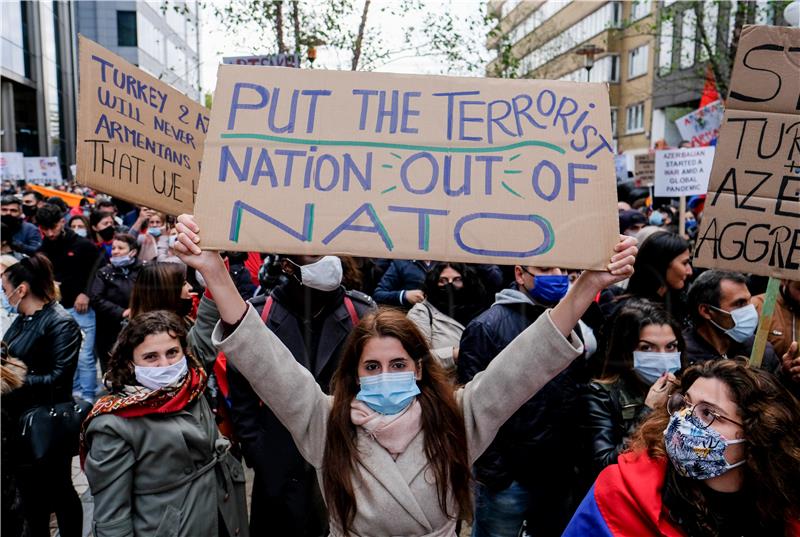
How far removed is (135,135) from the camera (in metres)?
2.86

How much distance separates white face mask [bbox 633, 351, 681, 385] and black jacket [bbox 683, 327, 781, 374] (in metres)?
0.38

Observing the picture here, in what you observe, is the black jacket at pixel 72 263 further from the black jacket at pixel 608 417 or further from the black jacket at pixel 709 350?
the black jacket at pixel 709 350

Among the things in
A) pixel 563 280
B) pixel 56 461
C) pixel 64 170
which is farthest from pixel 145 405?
pixel 64 170

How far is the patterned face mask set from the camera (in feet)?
6.21

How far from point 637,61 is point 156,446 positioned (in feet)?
125

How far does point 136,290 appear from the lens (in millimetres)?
4105

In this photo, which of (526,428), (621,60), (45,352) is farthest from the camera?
(621,60)

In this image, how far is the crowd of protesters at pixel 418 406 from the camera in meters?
1.93

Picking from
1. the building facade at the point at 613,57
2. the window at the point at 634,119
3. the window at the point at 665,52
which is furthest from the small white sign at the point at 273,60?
the window at the point at 634,119

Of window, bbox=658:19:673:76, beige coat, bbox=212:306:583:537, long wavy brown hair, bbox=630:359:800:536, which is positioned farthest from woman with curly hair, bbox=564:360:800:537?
window, bbox=658:19:673:76

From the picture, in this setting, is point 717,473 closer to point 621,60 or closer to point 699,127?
point 699,127

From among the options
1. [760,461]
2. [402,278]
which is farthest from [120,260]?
[760,461]

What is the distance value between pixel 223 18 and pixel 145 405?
9.70 metres

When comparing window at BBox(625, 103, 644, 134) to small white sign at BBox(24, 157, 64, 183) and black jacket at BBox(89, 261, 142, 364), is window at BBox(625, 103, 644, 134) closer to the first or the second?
small white sign at BBox(24, 157, 64, 183)
